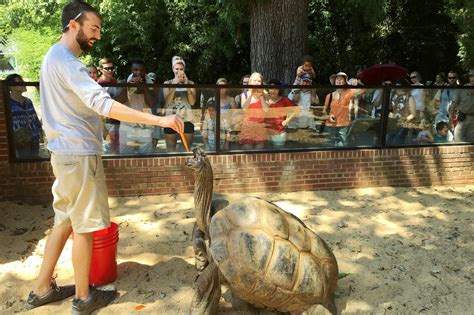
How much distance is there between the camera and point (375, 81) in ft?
29.5

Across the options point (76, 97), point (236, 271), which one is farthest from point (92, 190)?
point (236, 271)

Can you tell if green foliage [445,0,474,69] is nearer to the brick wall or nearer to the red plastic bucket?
the brick wall

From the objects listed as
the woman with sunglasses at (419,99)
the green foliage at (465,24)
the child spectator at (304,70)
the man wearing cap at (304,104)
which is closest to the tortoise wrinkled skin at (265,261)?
the man wearing cap at (304,104)

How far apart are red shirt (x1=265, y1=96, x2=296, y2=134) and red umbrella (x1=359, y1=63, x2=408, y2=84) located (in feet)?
10.4

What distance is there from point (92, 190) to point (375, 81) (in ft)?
23.2

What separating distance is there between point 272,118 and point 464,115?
3.32 metres

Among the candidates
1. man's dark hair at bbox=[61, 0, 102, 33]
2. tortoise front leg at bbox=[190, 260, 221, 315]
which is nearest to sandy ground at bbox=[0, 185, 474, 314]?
tortoise front leg at bbox=[190, 260, 221, 315]

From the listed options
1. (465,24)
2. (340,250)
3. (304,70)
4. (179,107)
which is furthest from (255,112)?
(465,24)

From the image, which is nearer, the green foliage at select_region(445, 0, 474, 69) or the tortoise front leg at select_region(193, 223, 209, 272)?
the tortoise front leg at select_region(193, 223, 209, 272)

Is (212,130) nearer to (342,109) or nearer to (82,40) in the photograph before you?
(342,109)

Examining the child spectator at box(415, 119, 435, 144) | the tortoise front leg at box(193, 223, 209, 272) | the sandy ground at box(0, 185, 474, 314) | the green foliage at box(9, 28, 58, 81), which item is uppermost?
the green foliage at box(9, 28, 58, 81)

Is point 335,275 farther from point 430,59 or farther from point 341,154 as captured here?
point 430,59

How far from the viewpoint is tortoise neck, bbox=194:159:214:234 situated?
3660 mm

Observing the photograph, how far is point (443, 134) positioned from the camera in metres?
7.26
